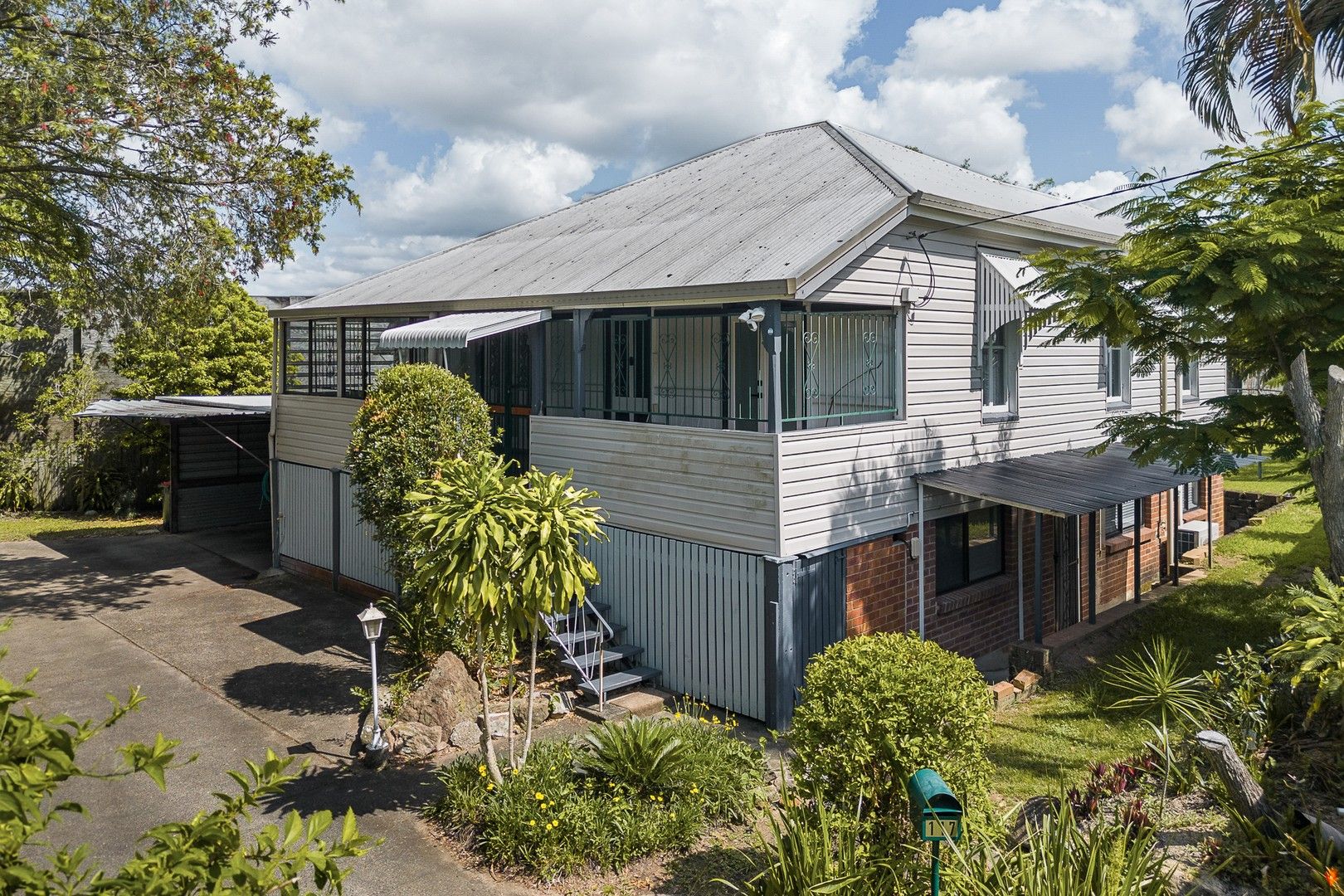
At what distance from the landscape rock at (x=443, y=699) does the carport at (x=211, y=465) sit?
13506 millimetres

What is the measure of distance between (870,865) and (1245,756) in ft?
11.8

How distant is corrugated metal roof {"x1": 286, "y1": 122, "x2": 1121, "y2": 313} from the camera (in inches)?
476

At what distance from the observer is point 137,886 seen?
263 centimetres

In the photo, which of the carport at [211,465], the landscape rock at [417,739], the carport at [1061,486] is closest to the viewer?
the landscape rock at [417,739]

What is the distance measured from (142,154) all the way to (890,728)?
1598cm

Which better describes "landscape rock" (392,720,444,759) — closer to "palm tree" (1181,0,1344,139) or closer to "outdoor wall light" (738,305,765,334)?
"outdoor wall light" (738,305,765,334)

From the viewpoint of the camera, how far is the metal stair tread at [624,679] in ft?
38.4

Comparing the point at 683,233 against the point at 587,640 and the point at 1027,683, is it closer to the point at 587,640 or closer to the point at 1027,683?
the point at 587,640

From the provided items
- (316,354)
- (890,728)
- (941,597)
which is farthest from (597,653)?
(316,354)

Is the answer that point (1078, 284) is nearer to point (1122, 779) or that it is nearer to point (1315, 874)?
point (1122, 779)

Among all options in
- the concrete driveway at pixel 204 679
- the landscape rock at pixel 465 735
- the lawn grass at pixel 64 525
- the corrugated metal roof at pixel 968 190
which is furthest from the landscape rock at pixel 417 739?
the lawn grass at pixel 64 525

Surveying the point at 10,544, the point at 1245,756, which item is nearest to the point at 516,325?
the point at 1245,756

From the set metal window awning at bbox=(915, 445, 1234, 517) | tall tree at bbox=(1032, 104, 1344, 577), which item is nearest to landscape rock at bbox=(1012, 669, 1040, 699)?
metal window awning at bbox=(915, 445, 1234, 517)

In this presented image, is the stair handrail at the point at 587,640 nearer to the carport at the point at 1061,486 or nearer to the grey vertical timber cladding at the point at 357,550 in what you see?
the carport at the point at 1061,486
